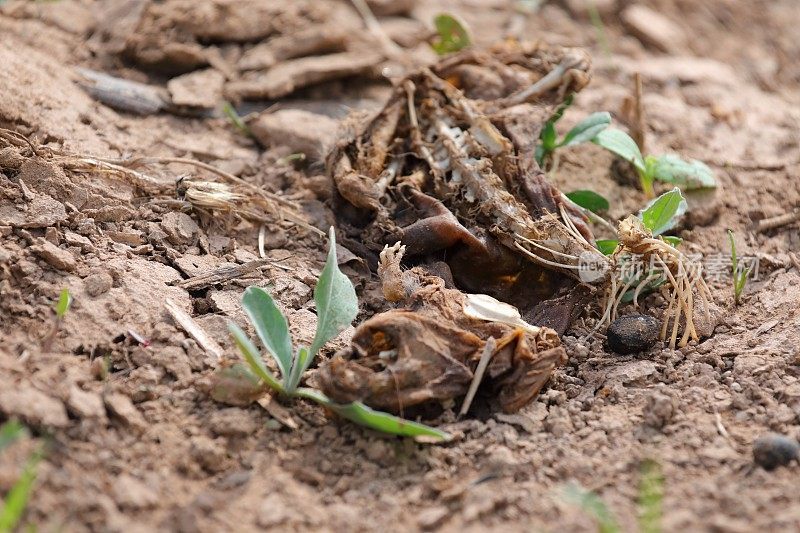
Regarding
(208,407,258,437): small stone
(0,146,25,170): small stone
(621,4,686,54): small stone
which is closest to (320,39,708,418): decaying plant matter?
(208,407,258,437): small stone

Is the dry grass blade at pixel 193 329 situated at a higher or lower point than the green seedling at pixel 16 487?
lower

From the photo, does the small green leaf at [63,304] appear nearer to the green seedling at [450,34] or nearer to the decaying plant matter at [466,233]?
the decaying plant matter at [466,233]

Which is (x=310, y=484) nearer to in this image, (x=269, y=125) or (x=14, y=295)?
(x=14, y=295)

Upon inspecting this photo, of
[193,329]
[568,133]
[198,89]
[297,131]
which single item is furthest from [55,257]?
[568,133]

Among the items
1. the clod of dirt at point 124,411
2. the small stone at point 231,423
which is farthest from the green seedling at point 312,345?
the clod of dirt at point 124,411

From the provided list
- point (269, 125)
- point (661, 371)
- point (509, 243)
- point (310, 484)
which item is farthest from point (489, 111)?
point (310, 484)

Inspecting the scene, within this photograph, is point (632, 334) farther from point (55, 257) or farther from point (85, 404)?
point (55, 257)

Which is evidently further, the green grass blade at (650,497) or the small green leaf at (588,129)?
the small green leaf at (588,129)
